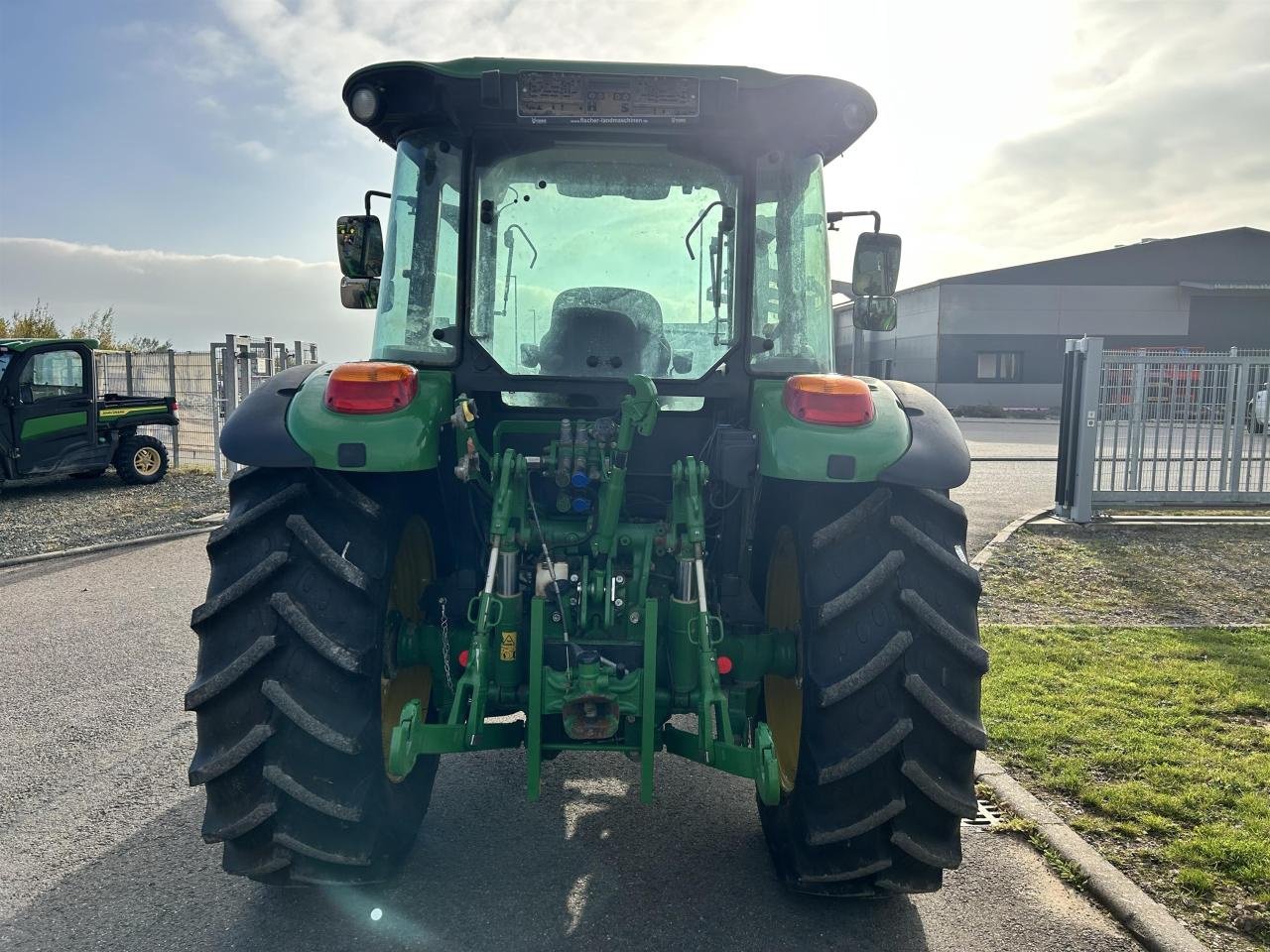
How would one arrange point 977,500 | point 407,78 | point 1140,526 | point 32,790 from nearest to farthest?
1. point 407,78
2. point 32,790
3. point 1140,526
4. point 977,500

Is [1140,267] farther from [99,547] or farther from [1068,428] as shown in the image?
[99,547]

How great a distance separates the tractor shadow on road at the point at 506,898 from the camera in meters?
2.93

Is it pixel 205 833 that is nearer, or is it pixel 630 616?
pixel 205 833

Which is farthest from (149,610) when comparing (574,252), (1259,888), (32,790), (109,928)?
(1259,888)

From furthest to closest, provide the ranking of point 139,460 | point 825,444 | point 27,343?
point 139,460, point 27,343, point 825,444

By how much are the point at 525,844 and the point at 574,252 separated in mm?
2163

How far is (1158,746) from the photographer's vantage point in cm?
438

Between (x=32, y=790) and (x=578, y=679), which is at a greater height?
(x=578, y=679)

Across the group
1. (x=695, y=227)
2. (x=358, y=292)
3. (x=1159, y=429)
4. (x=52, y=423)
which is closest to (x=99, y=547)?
(x=52, y=423)

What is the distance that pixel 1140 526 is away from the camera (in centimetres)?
1012

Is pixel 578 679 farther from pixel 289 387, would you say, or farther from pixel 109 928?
pixel 109 928

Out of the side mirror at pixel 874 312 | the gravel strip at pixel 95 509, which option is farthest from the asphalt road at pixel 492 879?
the gravel strip at pixel 95 509

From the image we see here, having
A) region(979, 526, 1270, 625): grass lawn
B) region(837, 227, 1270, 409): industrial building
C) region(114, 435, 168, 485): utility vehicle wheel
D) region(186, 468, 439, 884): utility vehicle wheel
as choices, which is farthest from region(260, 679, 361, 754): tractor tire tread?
Answer: region(837, 227, 1270, 409): industrial building

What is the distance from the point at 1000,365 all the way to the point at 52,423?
1197 inches
